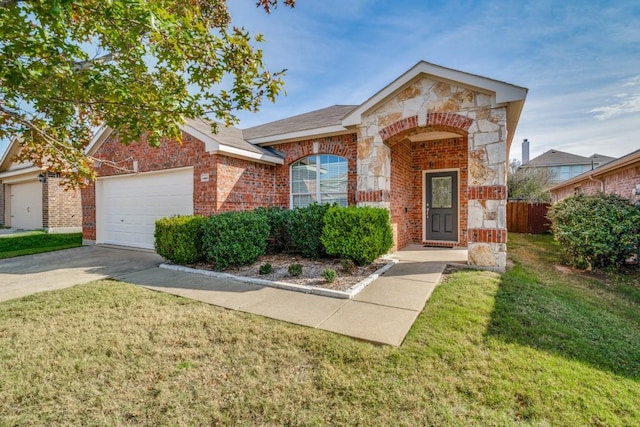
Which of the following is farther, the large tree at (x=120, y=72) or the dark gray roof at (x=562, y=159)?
the dark gray roof at (x=562, y=159)

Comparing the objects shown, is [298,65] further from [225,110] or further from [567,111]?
[567,111]

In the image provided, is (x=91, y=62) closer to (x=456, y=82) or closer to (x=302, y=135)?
(x=302, y=135)

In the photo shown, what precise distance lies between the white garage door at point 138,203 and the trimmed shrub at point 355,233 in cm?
472

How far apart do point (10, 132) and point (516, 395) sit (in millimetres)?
7640

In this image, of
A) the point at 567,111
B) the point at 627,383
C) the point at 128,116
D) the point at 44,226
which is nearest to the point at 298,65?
the point at 128,116

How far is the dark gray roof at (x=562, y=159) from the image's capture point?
28.3 metres

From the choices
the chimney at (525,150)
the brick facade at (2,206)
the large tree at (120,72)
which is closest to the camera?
the large tree at (120,72)

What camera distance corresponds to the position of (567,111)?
12.4m

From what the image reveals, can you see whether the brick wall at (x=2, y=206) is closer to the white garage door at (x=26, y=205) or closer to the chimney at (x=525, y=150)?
the white garage door at (x=26, y=205)

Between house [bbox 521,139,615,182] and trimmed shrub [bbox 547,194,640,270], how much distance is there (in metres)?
24.9

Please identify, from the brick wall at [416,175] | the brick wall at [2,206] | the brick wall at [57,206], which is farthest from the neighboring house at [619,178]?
the brick wall at [2,206]

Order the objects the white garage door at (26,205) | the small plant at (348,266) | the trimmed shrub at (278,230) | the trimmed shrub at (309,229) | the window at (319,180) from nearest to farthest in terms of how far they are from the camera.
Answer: the small plant at (348,266) → the trimmed shrub at (309,229) → the trimmed shrub at (278,230) → the window at (319,180) → the white garage door at (26,205)

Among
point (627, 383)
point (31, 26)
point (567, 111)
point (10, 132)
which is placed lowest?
point (627, 383)

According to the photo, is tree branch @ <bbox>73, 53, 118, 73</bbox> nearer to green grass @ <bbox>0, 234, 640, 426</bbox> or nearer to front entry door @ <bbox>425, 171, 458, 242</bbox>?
green grass @ <bbox>0, 234, 640, 426</bbox>
